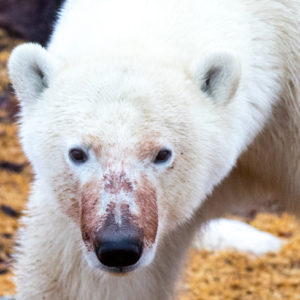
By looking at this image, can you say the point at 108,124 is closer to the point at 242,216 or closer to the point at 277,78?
the point at 277,78

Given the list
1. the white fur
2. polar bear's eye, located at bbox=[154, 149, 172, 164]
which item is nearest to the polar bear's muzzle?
polar bear's eye, located at bbox=[154, 149, 172, 164]

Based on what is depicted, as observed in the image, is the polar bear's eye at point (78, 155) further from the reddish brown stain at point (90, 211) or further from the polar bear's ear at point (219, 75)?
the polar bear's ear at point (219, 75)

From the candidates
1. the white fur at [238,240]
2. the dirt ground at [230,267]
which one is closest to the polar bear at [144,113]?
the dirt ground at [230,267]

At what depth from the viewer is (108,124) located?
2486 mm

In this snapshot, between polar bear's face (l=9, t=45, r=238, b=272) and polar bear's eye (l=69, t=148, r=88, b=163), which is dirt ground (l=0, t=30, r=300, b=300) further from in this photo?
polar bear's eye (l=69, t=148, r=88, b=163)

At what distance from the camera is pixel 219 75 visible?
108 inches

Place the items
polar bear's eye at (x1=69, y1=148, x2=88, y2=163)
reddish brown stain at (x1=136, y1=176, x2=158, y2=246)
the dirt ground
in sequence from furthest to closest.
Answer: the dirt ground < polar bear's eye at (x1=69, y1=148, x2=88, y2=163) < reddish brown stain at (x1=136, y1=176, x2=158, y2=246)

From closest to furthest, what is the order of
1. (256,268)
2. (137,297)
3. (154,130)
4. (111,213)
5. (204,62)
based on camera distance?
(111,213) < (154,130) < (204,62) < (137,297) < (256,268)

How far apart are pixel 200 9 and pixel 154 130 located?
0.78 m

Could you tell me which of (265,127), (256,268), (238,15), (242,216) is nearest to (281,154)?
(265,127)

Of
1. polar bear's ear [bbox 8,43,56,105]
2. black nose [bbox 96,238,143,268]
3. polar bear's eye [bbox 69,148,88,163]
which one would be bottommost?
black nose [bbox 96,238,143,268]

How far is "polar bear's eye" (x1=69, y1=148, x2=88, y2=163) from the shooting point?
2.53 m

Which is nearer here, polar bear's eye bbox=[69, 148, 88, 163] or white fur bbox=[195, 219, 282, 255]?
polar bear's eye bbox=[69, 148, 88, 163]

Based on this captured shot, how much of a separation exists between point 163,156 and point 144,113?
19cm
